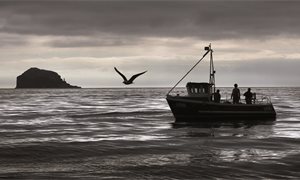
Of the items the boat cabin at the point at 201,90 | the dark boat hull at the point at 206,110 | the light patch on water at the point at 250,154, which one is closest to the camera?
the light patch on water at the point at 250,154

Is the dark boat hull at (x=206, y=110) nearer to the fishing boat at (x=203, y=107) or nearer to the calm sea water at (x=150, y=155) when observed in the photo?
the fishing boat at (x=203, y=107)

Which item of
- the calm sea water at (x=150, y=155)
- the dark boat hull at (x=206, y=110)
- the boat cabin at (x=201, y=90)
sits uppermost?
the boat cabin at (x=201, y=90)

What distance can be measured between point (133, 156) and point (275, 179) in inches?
291

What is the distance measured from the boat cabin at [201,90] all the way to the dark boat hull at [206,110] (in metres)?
0.65

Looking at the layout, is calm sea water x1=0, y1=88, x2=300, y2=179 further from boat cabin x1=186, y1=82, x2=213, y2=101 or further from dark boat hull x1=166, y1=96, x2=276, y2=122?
boat cabin x1=186, y1=82, x2=213, y2=101

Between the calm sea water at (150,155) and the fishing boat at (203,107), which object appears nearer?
the calm sea water at (150,155)

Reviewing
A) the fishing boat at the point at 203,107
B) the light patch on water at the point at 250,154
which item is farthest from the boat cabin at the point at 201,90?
the light patch on water at the point at 250,154

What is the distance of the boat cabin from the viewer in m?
39.3

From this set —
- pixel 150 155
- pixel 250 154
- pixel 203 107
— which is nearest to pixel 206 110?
pixel 203 107

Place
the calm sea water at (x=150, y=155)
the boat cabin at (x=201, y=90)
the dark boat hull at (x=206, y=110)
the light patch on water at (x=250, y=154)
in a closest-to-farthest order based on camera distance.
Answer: the calm sea water at (x=150, y=155), the light patch on water at (x=250, y=154), the dark boat hull at (x=206, y=110), the boat cabin at (x=201, y=90)

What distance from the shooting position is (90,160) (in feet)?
61.7

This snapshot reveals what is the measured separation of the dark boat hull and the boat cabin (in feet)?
2.13

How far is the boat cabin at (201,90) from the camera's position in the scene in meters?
39.3

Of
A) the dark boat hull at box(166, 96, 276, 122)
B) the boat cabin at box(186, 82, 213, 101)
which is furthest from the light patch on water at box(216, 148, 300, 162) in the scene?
the boat cabin at box(186, 82, 213, 101)
